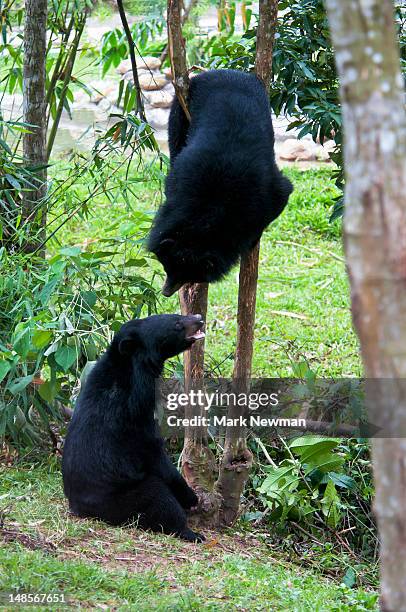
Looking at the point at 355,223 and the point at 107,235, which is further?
the point at 107,235

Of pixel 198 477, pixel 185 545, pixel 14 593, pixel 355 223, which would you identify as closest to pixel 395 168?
pixel 355 223

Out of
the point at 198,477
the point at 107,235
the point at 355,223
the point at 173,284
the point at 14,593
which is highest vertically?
the point at 107,235

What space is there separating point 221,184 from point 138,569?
1.89 m

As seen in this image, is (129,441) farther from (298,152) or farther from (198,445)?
(298,152)

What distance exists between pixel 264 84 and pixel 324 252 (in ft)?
15.0

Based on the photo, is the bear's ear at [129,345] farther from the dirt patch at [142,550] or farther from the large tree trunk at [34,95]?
the large tree trunk at [34,95]

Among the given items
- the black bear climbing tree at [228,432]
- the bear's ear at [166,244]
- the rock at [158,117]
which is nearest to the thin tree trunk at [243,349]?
the black bear climbing tree at [228,432]

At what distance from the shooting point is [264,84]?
4191mm

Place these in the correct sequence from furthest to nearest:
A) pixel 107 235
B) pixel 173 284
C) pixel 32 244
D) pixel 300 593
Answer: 1. pixel 107 235
2. pixel 32 244
3. pixel 173 284
4. pixel 300 593

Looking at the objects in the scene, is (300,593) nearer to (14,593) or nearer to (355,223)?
(14,593)

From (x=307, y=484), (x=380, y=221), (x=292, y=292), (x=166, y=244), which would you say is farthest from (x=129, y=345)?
(x=292, y=292)

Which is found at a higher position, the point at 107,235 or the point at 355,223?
the point at 107,235

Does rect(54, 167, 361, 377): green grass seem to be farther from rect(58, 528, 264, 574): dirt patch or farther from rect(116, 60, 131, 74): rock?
rect(116, 60, 131, 74): rock

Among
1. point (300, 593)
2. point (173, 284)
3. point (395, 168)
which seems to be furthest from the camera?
point (173, 284)
